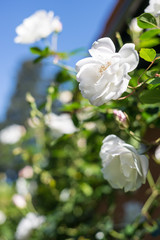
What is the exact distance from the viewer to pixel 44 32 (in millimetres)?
1257

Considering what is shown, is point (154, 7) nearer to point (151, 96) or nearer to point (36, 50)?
point (151, 96)

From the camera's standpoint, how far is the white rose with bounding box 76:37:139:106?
63cm

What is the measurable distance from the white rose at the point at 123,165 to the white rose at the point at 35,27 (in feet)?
2.08

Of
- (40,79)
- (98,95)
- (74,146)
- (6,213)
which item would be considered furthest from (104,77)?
(40,79)

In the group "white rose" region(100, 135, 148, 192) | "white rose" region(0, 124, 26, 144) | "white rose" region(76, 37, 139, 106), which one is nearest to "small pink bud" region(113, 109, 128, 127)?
"white rose" region(100, 135, 148, 192)

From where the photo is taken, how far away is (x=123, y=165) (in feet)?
2.53

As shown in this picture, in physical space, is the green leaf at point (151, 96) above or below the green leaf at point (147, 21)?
below

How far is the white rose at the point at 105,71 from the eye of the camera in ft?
2.06

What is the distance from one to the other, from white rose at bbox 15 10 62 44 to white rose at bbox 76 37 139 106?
1.95 feet

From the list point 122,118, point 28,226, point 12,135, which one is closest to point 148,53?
point 122,118

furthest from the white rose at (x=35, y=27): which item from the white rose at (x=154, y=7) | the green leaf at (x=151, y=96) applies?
the green leaf at (x=151, y=96)

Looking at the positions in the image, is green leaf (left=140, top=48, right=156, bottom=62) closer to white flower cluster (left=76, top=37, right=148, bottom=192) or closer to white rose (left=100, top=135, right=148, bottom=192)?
white flower cluster (left=76, top=37, right=148, bottom=192)

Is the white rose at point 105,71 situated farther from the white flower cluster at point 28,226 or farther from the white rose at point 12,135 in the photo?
the white rose at point 12,135

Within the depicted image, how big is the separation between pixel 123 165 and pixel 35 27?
2.36ft
